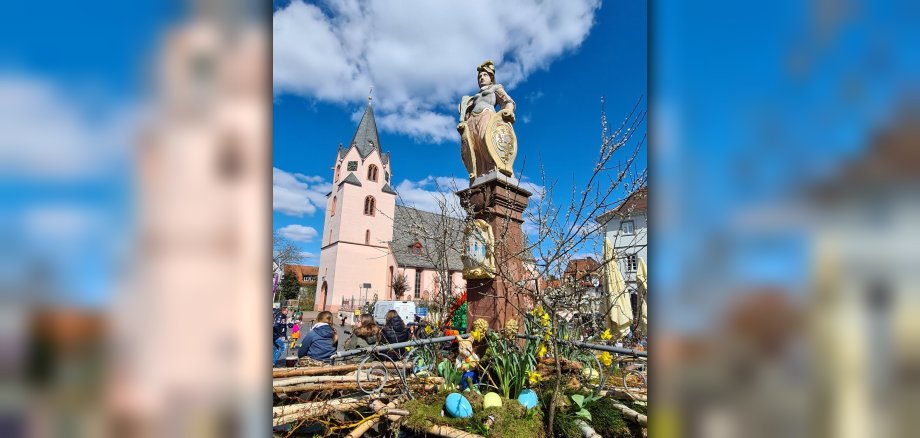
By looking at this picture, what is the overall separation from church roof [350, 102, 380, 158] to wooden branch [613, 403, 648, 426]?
134 ft

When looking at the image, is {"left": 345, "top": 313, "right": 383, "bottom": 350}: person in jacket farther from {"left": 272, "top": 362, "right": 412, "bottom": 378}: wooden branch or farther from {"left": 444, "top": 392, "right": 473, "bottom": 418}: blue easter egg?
{"left": 444, "top": 392, "right": 473, "bottom": 418}: blue easter egg

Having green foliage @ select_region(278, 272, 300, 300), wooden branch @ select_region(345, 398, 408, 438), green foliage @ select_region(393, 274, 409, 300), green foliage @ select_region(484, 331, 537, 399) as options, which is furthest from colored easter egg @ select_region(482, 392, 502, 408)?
green foliage @ select_region(278, 272, 300, 300)

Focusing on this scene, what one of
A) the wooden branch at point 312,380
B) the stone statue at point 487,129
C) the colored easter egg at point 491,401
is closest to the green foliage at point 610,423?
the colored easter egg at point 491,401

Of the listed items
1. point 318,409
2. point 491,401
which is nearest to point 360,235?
point 318,409

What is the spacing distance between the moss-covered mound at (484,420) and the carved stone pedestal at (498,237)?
115 centimetres

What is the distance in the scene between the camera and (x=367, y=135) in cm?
4331

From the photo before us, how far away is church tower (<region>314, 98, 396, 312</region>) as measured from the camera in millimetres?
39188

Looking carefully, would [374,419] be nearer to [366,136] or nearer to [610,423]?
[610,423]

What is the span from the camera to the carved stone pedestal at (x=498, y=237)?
435cm
